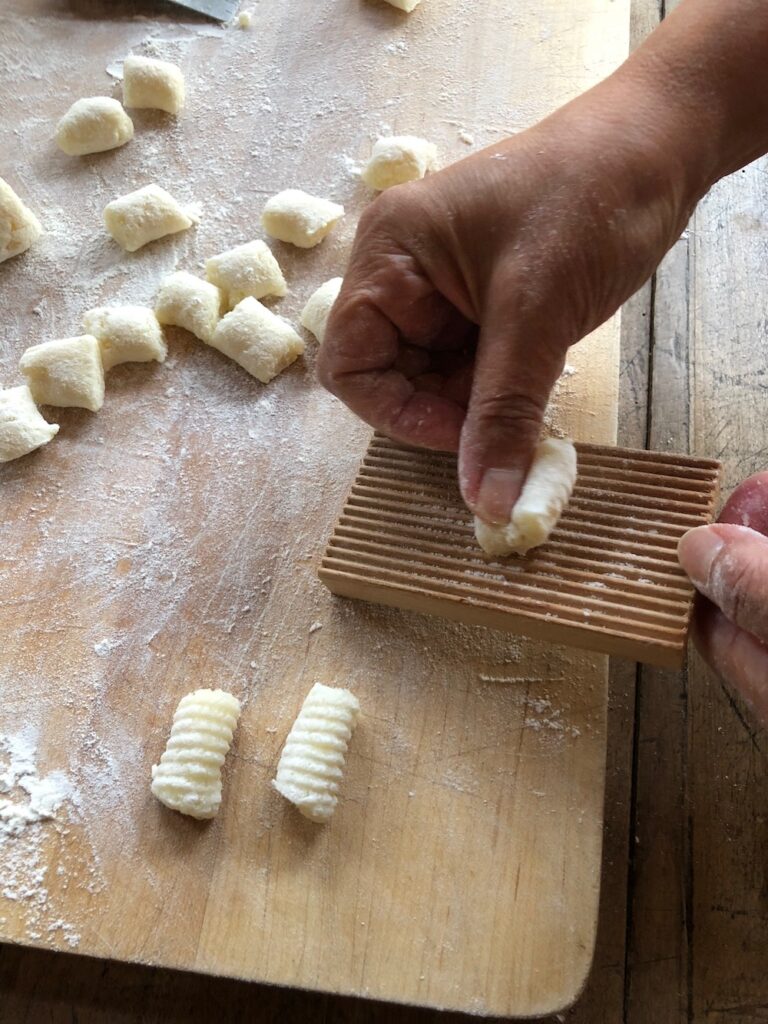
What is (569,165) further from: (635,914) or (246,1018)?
(246,1018)

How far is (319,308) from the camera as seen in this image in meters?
1.73

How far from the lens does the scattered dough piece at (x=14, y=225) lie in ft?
6.14

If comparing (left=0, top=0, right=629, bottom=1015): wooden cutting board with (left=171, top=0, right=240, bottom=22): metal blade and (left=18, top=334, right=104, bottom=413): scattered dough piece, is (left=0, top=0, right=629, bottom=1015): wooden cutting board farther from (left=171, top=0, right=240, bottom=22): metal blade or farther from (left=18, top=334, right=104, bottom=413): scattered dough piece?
(left=171, top=0, right=240, bottom=22): metal blade

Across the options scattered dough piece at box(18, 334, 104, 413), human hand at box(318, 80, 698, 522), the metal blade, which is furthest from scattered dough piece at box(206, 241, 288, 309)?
the metal blade

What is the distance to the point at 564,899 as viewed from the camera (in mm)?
1240

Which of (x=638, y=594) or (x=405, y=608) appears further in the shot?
(x=405, y=608)

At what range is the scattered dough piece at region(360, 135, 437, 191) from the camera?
187 cm

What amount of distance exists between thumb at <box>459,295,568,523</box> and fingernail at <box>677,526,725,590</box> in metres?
0.24

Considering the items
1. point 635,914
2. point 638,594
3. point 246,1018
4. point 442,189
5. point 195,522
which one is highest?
point 442,189

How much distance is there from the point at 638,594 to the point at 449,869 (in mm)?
469

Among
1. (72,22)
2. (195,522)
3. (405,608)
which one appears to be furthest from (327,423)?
(72,22)

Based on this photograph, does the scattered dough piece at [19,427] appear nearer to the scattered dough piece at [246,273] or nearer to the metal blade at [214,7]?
the scattered dough piece at [246,273]

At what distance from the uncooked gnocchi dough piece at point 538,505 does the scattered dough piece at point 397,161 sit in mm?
822

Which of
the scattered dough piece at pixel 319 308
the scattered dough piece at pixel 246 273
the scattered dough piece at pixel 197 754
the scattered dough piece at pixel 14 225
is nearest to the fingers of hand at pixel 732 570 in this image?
the scattered dough piece at pixel 197 754
